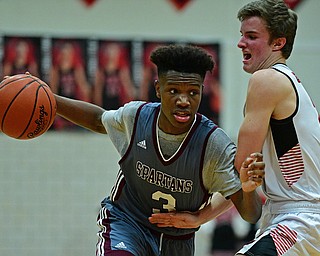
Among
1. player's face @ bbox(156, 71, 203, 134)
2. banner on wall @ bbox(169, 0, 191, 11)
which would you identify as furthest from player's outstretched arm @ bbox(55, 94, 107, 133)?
banner on wall @ bbox(169, 0, 191, 11)

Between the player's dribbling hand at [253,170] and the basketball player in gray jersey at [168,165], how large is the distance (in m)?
0.33

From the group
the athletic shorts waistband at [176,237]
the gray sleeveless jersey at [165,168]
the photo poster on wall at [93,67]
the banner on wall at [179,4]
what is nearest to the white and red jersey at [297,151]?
the gray sleeveless jersey at [165,168]

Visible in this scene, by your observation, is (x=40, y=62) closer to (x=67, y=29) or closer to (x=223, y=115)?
(x=67, y=29)

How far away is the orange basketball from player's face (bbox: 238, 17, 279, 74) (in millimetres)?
1268

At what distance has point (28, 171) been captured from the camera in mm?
8430

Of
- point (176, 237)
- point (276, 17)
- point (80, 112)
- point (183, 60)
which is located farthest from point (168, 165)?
point (276, 17)

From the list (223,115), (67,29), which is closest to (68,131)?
(67,29)

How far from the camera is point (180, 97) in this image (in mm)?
4051

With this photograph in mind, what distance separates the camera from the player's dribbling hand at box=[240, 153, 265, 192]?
3.47m

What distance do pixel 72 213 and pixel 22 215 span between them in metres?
0.60

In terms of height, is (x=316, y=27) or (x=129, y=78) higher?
(x=316, y=27)

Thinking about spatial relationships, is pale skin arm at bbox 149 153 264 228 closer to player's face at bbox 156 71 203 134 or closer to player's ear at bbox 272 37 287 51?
player's face at bbox 156 71 203 134

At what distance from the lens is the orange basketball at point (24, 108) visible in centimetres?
418

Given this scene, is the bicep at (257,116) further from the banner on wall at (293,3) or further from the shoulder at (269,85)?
the banner on wall at (293,3)
